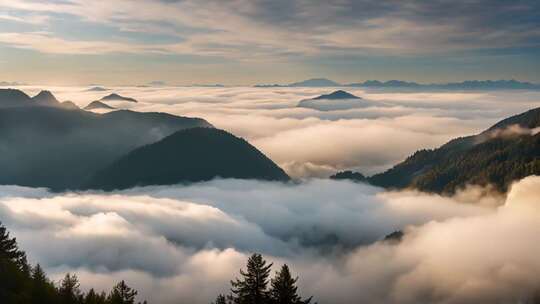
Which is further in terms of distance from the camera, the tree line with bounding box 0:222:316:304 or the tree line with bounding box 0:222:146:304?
the tree line with bounding box 0:222:146:304

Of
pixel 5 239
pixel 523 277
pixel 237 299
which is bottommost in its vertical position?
pixel 237 299

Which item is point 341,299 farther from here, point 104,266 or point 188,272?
point 104,266

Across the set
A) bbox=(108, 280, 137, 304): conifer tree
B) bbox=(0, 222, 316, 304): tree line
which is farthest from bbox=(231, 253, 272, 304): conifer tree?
bbox=(108, 280, 137, 304): conifer tree

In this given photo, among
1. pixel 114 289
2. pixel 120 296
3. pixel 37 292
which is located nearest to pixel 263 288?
pixel 120 296

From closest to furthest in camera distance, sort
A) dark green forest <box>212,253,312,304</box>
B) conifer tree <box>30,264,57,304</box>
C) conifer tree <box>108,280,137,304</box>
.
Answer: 1. dark green forest <box>212,253,312,304</box>
2. conifer tree <box>30,264,57,304</box>
3. conifer tree <box>108,280,137,304</box>

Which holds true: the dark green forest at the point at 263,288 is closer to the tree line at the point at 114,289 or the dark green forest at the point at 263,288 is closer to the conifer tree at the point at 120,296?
the tree line at the point at 114,289

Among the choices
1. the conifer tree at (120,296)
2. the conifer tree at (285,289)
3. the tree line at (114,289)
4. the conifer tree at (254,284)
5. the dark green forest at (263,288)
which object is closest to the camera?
the conifer tree at (285,289)

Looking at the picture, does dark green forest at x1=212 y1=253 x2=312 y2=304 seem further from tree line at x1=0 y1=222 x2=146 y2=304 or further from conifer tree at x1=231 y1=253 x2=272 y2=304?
tree line at x1=0 y1=222 x2=146 y2=304

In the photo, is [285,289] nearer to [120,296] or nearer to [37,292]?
[120,296]

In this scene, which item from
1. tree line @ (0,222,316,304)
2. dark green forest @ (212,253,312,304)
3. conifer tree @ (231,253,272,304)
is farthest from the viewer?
conifer tree @ (231,253,272,304)

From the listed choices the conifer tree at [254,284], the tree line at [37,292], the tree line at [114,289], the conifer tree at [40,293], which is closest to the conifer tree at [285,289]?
the tree line at [114,289]

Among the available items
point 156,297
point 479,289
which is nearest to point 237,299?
point 156,297
